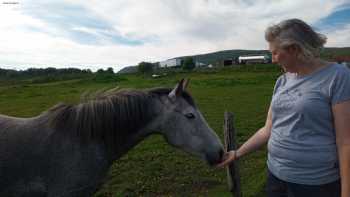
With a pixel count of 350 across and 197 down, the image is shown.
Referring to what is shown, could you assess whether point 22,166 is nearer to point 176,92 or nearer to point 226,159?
point 176,92

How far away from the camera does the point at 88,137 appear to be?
3314mm

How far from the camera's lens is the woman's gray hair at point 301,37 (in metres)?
2.50

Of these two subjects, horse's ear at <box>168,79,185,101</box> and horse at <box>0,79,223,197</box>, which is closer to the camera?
horse at <box>0,79,223,197</box>

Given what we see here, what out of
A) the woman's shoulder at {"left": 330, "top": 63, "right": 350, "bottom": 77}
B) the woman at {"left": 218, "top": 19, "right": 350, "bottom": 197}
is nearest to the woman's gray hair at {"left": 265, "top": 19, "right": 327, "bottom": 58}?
the woman at {"left": 218, "top": 19, "right": 350, "bottom": 197}

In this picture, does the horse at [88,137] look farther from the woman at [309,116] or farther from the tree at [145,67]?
the tree at [145,67]

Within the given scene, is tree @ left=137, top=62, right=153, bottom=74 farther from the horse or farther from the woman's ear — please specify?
the woman's ear

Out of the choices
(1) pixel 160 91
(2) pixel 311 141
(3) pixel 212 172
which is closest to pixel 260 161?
(3) pixel 212 172

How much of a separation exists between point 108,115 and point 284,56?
5.39ft

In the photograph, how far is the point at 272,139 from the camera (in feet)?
9.69

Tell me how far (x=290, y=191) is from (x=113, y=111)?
167cm

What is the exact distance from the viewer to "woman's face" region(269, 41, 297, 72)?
2.59 m

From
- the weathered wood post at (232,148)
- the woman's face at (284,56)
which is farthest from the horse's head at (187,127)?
the weathered wood post at (232,148)

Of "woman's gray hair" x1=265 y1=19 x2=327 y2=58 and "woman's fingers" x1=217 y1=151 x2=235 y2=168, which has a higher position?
"woman's gray hair" x1=265 y1=19 x2=327 y2=58

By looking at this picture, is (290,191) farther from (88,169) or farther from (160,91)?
(88,169)
